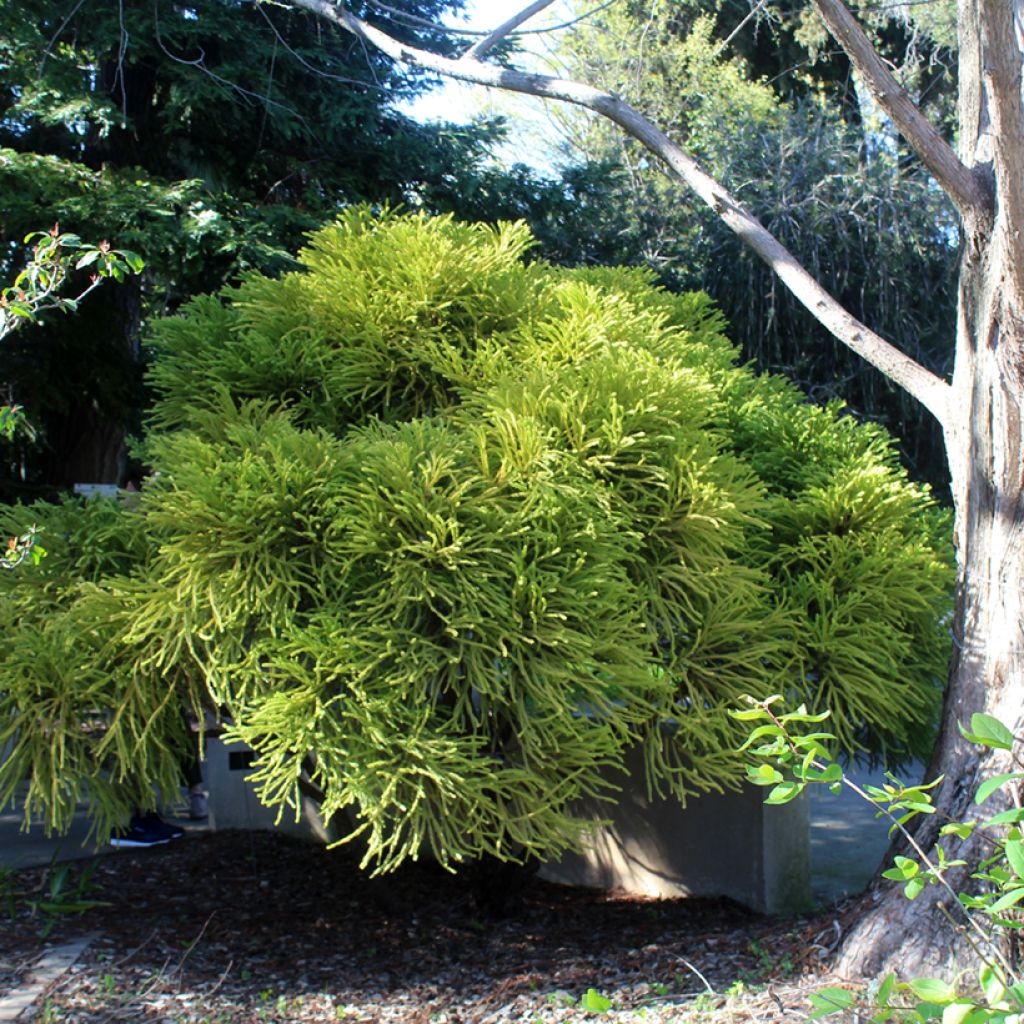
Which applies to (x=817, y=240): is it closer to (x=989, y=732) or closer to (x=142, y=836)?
(x=142, y=836)

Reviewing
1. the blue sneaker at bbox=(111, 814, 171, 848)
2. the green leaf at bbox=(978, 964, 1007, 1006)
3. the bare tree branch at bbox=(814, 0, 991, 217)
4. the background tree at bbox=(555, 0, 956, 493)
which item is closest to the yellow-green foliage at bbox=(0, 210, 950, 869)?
the bare tree branch at bbox=(814, 0, 991, 217)

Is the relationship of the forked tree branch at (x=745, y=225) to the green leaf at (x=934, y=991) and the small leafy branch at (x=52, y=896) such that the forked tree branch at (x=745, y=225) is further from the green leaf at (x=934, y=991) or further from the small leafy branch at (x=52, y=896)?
the small leafy branch at (x=52, y=896)

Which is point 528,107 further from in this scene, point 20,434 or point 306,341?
point 306,341

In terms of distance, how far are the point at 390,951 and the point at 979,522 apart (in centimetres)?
294

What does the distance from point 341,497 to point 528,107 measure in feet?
48.1

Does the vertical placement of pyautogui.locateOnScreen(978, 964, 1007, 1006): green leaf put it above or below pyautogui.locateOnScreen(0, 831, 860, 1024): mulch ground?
above

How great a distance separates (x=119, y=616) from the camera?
3896mm

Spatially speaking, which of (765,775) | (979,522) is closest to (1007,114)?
(979,522)

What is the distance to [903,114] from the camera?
3.88m

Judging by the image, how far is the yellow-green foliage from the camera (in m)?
3.62

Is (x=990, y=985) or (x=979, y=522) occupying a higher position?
(x=979, y=522)

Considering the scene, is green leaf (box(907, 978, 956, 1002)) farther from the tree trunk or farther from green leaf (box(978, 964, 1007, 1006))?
the tree trunk

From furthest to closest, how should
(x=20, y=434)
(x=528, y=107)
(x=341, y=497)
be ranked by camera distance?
(x=528, y=107), (x=20, y=434), (x=341, y=497)

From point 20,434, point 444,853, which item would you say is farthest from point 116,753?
point 20,434
